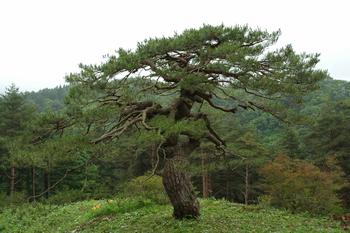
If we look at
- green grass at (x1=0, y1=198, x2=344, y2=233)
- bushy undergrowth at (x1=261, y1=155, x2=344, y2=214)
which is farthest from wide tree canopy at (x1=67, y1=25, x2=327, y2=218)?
bushy undergrowth at (x1=261, y1=155, x2=344, y2=214)

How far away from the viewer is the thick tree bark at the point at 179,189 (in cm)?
1012

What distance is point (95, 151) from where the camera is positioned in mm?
8664

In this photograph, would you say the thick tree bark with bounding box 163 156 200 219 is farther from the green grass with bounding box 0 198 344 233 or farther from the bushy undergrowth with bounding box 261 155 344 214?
the bushy undergrowth with bounding box 261 155 344 214

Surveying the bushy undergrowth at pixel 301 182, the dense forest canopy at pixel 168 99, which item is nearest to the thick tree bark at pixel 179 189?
the dense forest canopy at pixel 168 99

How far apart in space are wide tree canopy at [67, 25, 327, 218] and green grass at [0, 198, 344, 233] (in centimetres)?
138

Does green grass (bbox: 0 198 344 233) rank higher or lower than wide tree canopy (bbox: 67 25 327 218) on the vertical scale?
lower

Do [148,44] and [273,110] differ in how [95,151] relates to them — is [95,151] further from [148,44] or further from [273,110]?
[273,110]

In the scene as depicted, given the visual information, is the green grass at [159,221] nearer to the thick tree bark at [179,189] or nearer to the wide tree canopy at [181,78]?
the thick tree bark at [179,189]

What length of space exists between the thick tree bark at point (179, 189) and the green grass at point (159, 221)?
0.29 metres

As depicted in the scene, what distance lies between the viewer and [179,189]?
33.5ft

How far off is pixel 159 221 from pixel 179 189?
1.39m

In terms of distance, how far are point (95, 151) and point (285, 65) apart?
4488 mm

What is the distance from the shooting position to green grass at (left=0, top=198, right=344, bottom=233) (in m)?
10.5

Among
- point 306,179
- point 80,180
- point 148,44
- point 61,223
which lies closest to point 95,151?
point 148,44
